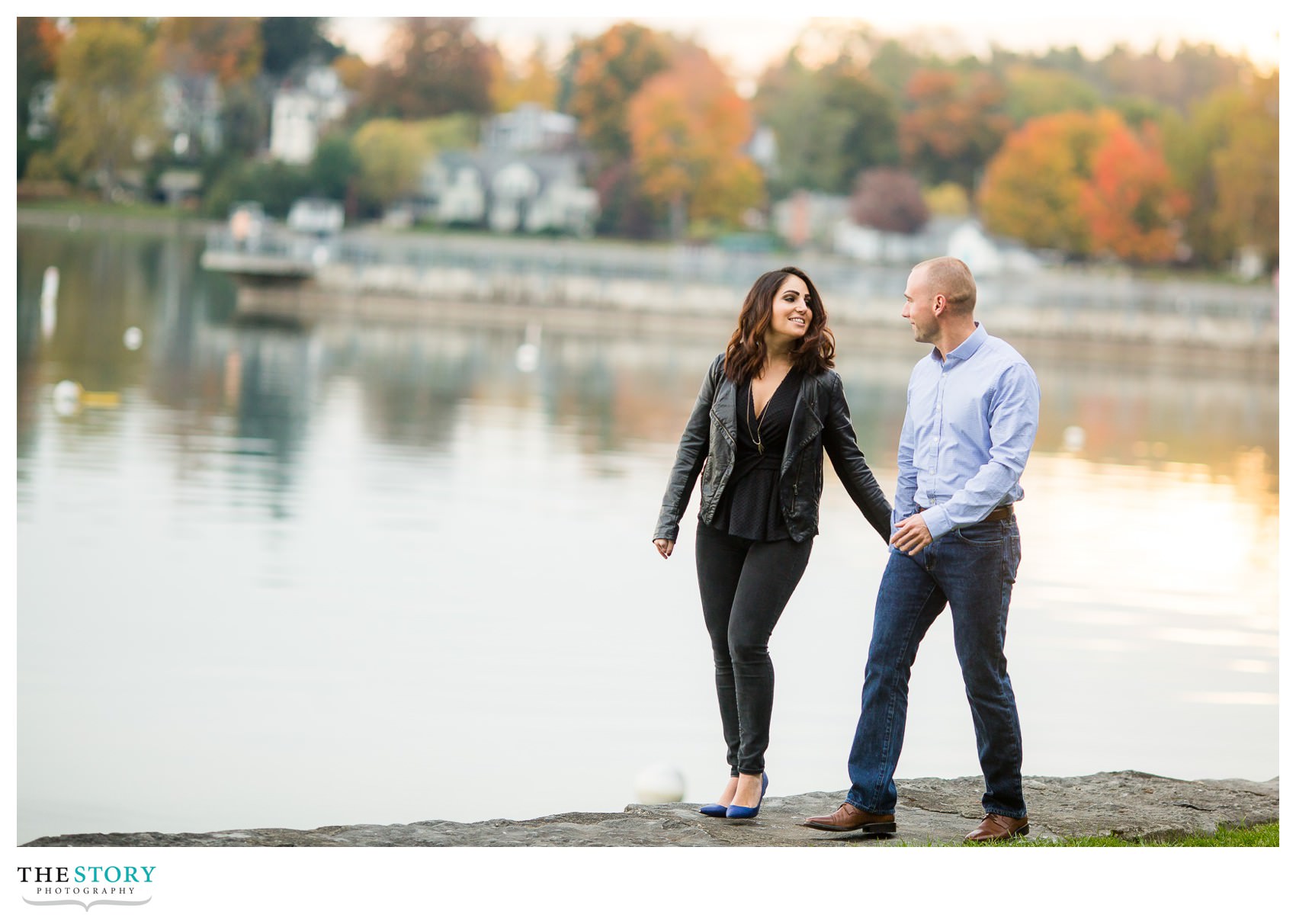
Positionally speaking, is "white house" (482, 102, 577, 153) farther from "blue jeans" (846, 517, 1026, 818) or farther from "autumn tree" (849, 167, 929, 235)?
"blue jeans" (846, 517, 1026, 818)

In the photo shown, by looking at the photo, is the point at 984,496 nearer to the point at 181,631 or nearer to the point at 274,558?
the point at 181,631

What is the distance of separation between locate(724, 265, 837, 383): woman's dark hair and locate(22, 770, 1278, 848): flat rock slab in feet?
4.87

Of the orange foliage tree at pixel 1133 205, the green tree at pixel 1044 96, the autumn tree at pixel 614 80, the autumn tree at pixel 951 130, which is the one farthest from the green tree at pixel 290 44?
the orange foliage tree at pixel 1133 205

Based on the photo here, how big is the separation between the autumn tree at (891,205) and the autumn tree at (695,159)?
578cm

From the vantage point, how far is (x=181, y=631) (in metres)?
10.0

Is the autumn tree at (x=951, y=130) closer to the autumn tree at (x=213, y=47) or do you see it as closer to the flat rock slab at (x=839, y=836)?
the autumn tree at (x=213, y=47)

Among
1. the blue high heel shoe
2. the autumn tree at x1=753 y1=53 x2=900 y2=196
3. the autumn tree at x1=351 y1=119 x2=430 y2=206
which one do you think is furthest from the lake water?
the autumn tree at x1=351 y1=119 x2=430 y2=206

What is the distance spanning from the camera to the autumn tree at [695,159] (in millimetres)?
88688

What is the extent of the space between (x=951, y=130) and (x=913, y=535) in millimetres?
93651

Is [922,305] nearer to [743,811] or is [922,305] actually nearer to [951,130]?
[743,811]
